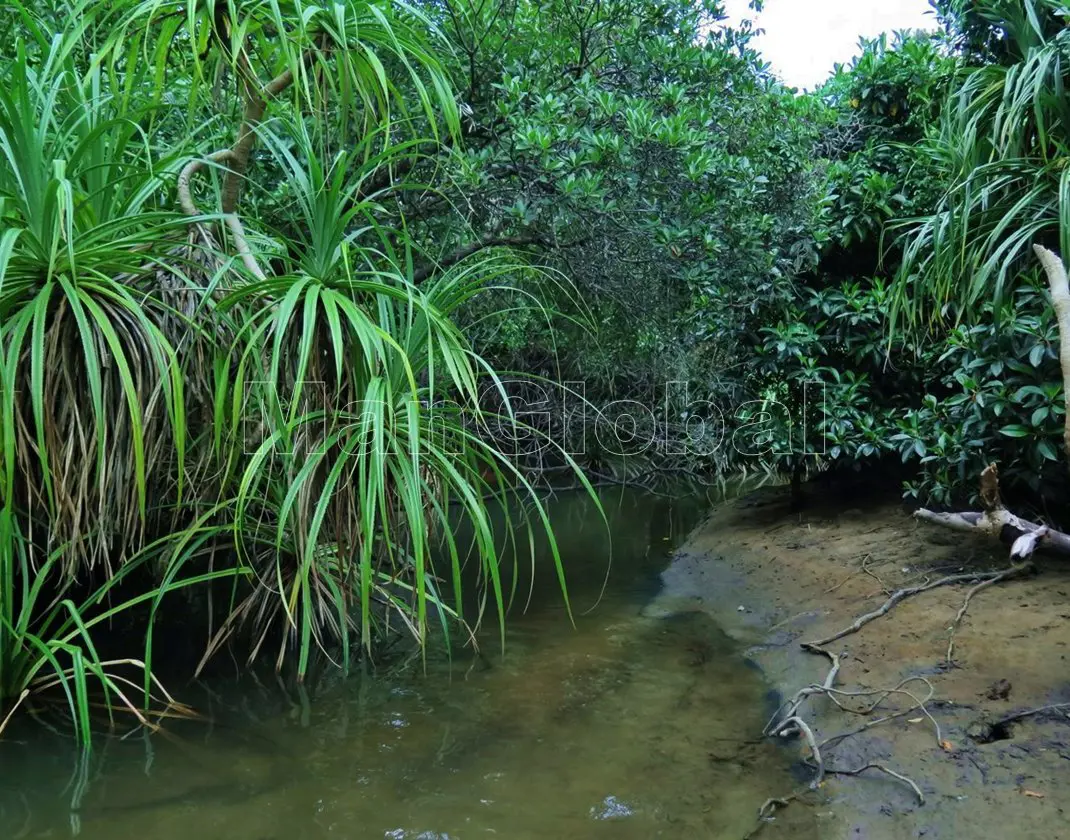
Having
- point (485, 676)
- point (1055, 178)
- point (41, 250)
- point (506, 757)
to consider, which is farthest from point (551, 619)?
point (1055, 178)

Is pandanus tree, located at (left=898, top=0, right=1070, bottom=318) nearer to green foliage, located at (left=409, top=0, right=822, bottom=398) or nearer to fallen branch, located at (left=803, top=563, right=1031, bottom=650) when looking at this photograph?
green foliage, located at (left=409, top=0, right=822, bottom=398)

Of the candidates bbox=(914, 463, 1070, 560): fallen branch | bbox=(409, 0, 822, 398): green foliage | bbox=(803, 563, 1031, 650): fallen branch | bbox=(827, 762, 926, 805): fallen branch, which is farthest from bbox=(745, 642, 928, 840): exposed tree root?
bbox=(409, 0, 822, 398): green foliage

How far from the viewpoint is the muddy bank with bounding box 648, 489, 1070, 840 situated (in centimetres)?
198

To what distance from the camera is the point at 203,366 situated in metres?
2.49

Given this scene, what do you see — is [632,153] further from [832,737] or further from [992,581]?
[832,737]

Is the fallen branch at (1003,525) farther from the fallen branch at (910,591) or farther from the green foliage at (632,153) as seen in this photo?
the green foliage at (632,153)

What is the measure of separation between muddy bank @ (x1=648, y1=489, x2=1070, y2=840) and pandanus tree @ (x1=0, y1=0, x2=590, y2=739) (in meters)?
1.17

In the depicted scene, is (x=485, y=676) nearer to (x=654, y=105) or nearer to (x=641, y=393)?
(x=654, y=105)

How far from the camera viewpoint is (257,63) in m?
2.99

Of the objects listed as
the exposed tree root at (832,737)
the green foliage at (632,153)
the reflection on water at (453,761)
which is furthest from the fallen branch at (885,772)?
the green foliage at (632,153)

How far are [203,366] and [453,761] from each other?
1405mm

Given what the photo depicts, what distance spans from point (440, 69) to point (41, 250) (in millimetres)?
1377

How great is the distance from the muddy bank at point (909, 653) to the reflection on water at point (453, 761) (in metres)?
0.23

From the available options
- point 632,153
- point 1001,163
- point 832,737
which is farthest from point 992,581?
point 632,153
